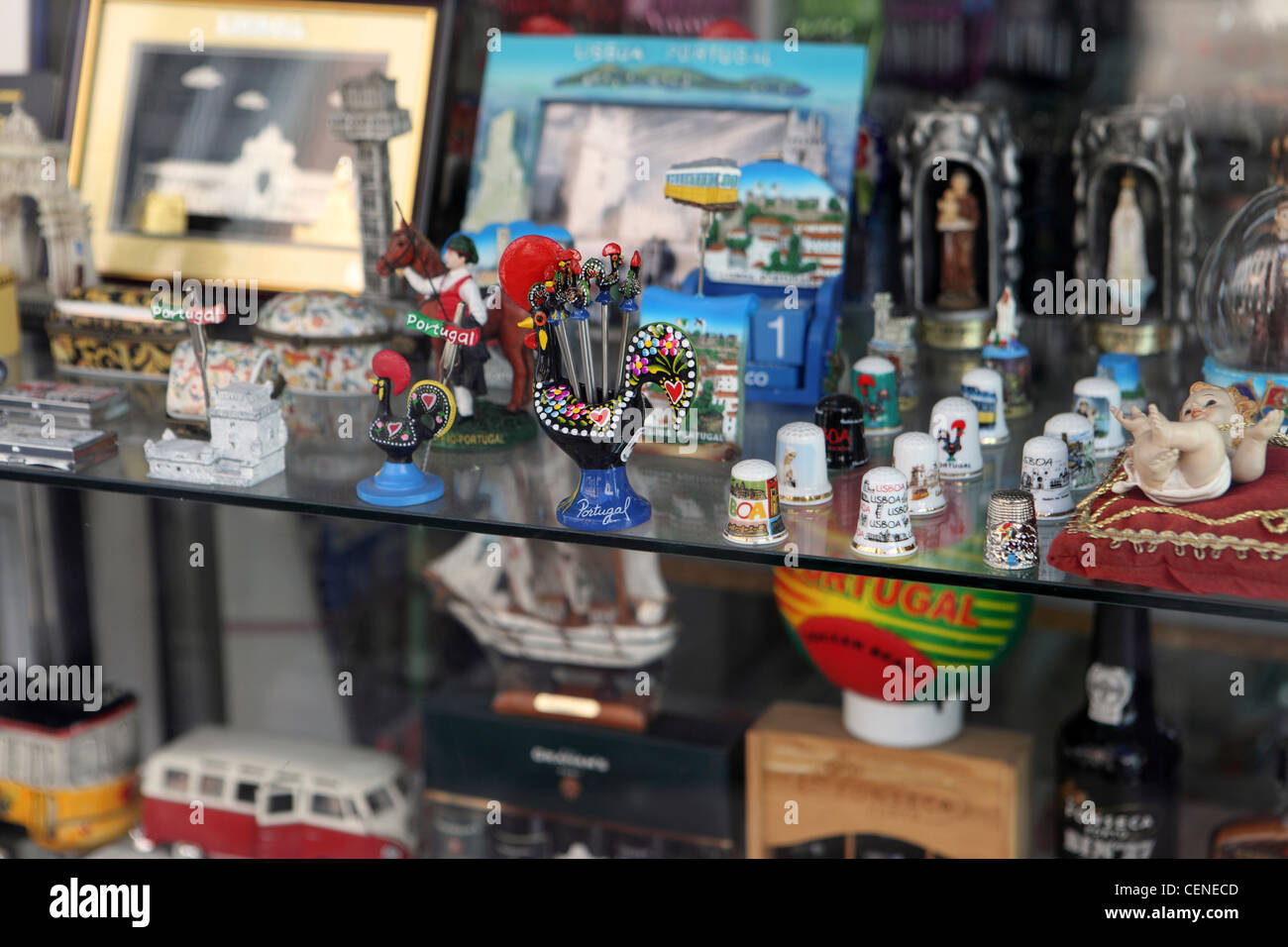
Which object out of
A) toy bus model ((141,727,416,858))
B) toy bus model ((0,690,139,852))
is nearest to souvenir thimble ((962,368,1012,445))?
toy bus model ((141,727,416,858))

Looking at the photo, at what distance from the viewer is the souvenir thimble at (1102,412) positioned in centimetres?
157

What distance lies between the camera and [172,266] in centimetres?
202

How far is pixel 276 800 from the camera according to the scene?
1.96 m

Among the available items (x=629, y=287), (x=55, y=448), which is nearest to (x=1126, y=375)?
(x=629, y=287)

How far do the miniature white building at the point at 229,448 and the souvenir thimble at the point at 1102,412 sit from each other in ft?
2.79

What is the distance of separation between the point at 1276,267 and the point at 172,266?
1.36 metres

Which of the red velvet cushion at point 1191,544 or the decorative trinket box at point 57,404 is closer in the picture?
the red velvet cushion at point 1191,544

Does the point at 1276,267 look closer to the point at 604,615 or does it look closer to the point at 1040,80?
the point at 1040,80

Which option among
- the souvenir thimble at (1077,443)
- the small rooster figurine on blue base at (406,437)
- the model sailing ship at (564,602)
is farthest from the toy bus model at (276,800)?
the souvenir thimble at (1077,443)

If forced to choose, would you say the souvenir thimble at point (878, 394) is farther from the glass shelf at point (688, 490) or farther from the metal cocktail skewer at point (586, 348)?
the metal cocktail skewer at point (586, 348)

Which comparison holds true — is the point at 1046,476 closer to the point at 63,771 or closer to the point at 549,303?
the point at 549,303

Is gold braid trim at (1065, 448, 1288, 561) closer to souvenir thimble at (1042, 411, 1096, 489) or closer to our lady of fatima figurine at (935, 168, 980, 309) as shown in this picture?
souvenir thimble at (1042, 411, 1096, 489)

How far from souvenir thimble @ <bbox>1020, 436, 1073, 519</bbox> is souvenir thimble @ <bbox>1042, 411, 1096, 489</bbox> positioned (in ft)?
0.14
